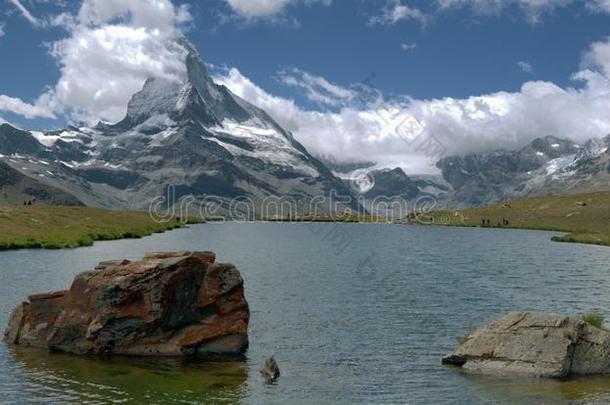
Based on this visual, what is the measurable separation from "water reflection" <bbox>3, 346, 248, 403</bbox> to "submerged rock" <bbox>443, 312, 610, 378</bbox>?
49.0 ft

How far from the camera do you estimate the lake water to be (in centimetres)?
3506

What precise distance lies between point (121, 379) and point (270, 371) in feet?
27.8

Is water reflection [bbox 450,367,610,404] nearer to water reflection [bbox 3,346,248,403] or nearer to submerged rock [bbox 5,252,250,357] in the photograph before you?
water reflection [bbox 3,346,248,403]

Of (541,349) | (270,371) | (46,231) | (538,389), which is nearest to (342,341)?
(270,371)

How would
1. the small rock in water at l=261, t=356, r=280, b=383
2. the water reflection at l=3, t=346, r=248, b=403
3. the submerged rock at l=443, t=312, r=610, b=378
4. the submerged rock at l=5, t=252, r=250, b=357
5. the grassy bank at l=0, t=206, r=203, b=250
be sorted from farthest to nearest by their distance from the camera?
the grassy bank at l=0, t=206, r=203, b=250
the submerged rock at l=5, t=252, r=250, b=357
the submerged rock at l=443, t=312, r=610, b=378
the small rock in water at l=261, t=356, r=280, b=383
the water reflection at l=3, t=346, r=248, b=403

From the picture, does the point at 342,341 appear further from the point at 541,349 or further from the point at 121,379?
the point at 121,379

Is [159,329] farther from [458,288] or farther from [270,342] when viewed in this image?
[458,288]

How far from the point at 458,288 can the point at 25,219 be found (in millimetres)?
128038

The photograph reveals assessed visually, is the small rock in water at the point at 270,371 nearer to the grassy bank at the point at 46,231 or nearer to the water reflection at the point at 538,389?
the water reflection at the point at 538,389

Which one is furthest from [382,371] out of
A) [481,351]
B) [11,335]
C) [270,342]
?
[11,335]

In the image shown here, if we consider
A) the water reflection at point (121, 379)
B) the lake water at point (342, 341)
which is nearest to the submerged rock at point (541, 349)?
the lake water at point (342, 341)

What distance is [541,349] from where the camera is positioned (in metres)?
39.3

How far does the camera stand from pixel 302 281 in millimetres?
82250

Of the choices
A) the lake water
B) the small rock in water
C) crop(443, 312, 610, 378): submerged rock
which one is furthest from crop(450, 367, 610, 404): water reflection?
the small rock in water
